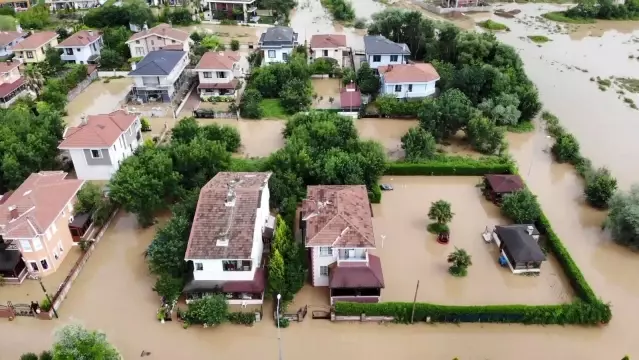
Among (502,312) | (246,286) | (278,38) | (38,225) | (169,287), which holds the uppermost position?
(278,38)

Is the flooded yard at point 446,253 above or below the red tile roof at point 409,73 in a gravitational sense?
below

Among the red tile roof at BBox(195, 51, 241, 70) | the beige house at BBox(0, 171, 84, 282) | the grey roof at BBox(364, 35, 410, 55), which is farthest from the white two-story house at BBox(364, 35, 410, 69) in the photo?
the beige house at BBox(0, 171, 84, 282)

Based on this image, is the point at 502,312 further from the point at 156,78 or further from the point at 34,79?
the point at 34,79

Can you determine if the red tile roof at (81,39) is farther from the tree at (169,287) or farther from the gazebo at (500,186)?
the gazebo at (500,186)

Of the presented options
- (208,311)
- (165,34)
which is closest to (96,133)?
(208,311)

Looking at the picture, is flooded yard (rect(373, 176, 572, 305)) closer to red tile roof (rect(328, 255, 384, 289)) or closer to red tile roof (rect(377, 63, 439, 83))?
red tile roof (rect(328, 255, 384, 289))

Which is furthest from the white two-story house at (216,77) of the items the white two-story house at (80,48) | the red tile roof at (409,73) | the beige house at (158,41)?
the white two-story house at (80,48)
